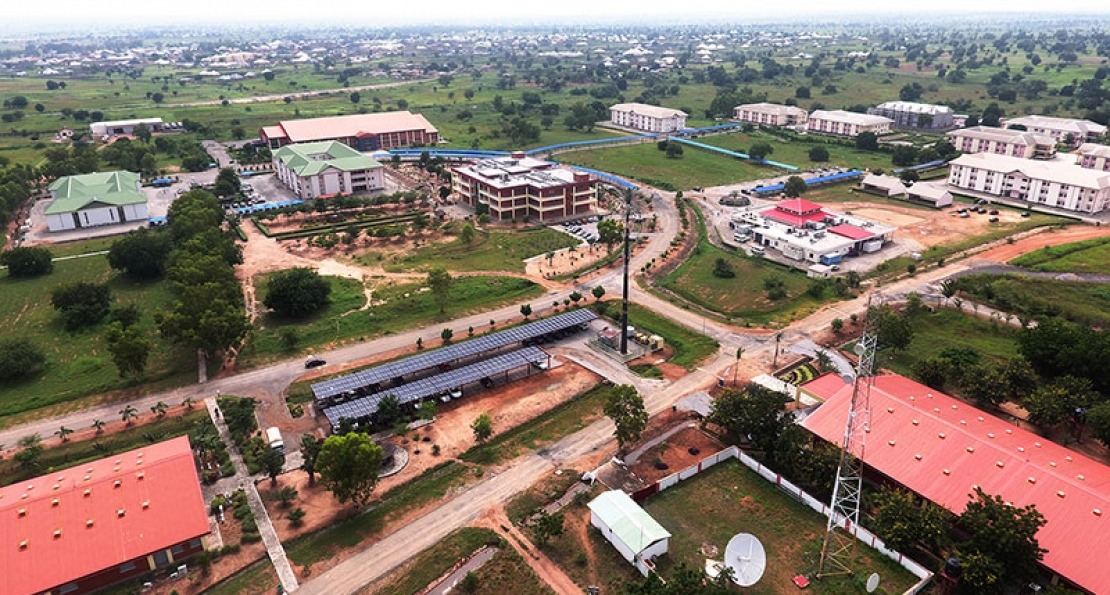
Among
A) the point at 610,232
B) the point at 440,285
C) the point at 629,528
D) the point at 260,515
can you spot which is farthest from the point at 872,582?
the point at 610,232

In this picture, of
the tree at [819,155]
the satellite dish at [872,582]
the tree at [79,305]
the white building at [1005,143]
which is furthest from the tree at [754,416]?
the white building at [1005,143]

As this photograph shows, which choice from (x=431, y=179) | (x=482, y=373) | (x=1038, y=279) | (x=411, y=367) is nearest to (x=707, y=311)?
(x=482, y=373)

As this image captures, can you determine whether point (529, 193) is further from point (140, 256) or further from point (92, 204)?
point (92, 204)

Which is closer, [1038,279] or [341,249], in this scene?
[1038,279]

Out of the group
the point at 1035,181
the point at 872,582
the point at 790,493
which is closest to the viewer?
the point at 872,582

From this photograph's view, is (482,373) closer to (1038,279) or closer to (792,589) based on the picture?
(792,589)

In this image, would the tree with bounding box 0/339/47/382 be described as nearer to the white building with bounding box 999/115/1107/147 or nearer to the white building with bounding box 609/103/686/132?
the white building with bounding box 609/103/686/132
